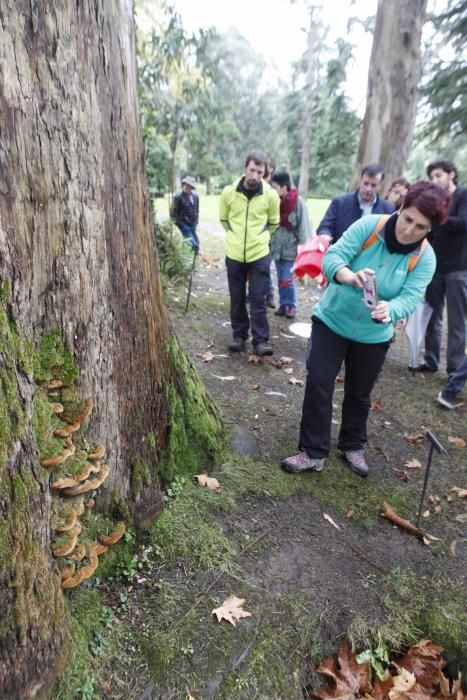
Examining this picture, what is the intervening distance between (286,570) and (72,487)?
1.37 m

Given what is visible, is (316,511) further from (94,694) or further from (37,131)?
(37,131)

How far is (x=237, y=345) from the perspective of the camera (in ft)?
17.9

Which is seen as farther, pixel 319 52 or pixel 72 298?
pixel 319 52

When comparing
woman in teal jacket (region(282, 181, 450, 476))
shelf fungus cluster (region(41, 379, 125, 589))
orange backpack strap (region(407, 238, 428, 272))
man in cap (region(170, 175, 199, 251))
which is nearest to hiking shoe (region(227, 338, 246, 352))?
woman in teal jacket (region(282, 181, 450, 476))

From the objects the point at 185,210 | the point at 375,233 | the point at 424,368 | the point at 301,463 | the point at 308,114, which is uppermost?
the point at 308,114

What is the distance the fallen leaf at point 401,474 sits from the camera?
3.56 meters

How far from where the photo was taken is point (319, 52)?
31047mm

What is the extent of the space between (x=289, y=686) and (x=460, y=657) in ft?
3.11

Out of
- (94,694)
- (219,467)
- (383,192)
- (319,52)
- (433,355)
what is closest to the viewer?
(94,694)

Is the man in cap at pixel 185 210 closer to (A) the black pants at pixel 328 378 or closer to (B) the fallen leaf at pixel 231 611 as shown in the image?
(A) the black pants at pixel 328 378

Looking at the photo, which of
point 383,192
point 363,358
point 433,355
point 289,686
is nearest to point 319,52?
point 383,192

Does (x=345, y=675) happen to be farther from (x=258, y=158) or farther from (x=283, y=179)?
(x=283, y=179)

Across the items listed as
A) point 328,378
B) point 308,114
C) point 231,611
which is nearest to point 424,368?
point 328,378

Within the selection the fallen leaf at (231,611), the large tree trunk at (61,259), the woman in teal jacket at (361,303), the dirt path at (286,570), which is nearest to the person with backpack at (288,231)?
the dirt path at (286,570)
